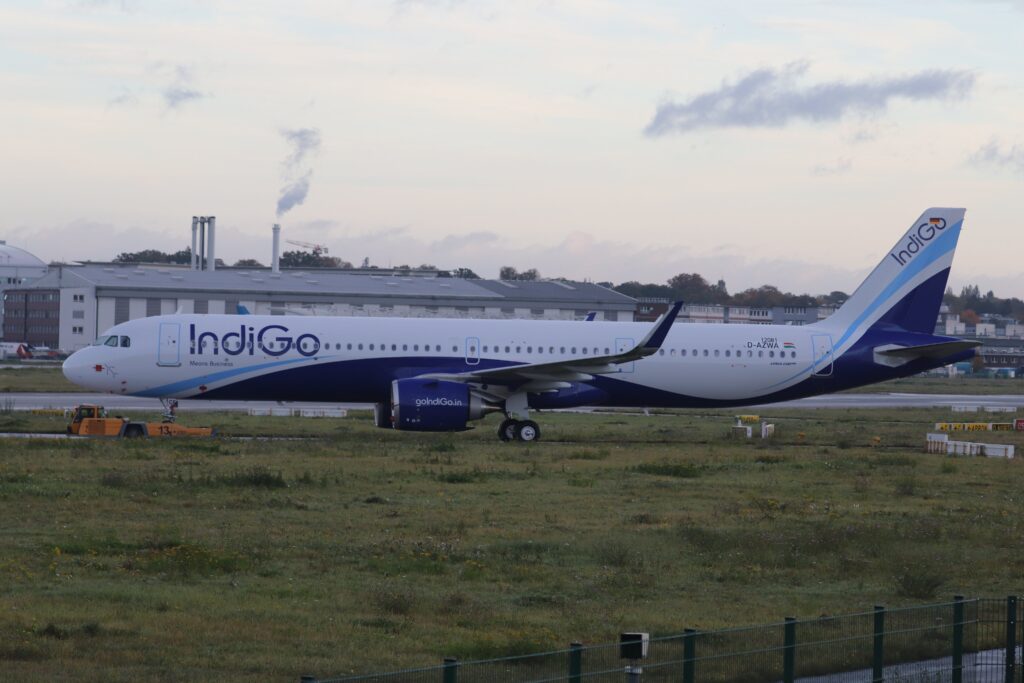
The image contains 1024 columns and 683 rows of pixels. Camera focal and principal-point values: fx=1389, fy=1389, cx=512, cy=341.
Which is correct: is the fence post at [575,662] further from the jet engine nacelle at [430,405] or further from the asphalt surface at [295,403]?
the asphalt surface at [295,403]

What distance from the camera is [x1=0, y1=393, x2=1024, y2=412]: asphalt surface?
193 feet

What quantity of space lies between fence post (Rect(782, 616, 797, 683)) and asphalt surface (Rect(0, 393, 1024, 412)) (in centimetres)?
3252

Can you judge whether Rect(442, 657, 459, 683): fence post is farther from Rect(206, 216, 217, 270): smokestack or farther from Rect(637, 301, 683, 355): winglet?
Rect(206, 216, 217, 270): smokestack

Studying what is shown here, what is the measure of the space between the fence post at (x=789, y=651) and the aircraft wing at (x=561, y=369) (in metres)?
28.8

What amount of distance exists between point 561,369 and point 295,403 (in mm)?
28583

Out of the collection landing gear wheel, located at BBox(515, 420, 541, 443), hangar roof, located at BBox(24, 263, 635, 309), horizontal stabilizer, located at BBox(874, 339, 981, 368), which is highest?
hangar roof, located at BBox(24, 263, 635, 309)

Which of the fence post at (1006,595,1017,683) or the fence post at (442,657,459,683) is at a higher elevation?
the fence post at (442,657,459,683)

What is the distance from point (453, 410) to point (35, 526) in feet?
65.3

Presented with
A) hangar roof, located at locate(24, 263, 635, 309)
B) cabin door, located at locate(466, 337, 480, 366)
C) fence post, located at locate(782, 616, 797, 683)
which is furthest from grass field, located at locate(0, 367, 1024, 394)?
fence post, located at locate(782, 616, 797, 683)

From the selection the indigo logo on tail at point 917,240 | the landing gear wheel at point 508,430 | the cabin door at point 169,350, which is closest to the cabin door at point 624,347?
the landing gear wheel at point 508,430

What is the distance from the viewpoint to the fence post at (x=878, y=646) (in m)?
12.5

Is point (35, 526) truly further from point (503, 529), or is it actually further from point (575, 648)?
point (575, 648)

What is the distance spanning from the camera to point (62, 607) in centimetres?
1586

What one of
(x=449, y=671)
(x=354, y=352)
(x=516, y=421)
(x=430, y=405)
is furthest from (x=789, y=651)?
(x=354, y=352)
